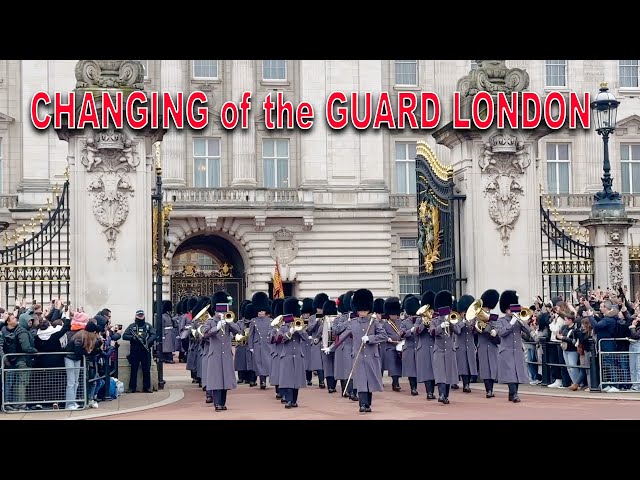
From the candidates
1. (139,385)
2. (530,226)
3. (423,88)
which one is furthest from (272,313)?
(423,88)

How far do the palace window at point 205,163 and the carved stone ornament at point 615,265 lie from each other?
26277 mm

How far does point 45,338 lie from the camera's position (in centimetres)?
1755

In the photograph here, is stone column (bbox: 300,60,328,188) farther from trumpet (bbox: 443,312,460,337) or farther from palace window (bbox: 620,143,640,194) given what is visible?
trumpet (bbox: 443,312,460,337)

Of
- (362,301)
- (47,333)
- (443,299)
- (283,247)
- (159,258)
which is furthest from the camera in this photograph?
(283,247)

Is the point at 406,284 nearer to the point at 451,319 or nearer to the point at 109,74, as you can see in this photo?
the point at 109,74

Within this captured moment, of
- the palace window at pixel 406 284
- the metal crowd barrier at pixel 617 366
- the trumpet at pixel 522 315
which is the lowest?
the metal crowd barrier at pixel 617 366

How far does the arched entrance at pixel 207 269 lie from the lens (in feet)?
148

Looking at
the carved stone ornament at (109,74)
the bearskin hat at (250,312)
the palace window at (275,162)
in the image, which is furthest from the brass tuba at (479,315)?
the palace window at (275,162)

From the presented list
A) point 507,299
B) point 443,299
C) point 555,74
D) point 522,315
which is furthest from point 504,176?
point 555,74

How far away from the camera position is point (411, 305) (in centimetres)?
2148

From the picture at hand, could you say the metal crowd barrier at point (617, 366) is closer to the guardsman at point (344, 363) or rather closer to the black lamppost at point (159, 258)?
the guardsman at point (344, 363)

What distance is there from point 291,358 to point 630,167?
3230 centimetres
